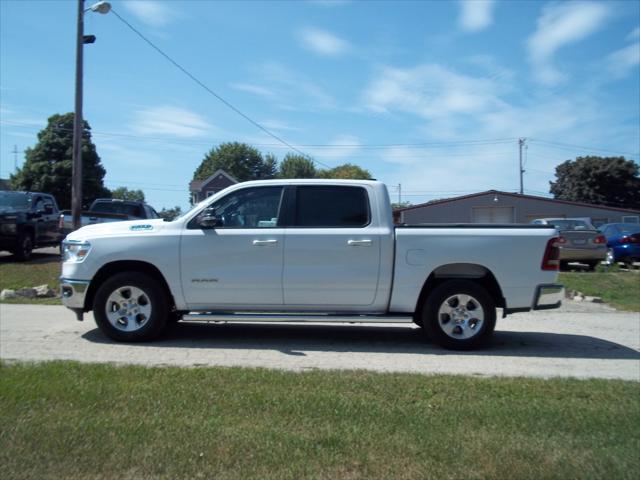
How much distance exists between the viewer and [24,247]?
14828 mm

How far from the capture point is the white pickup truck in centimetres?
686

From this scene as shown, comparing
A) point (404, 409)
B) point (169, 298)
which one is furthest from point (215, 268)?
point (404, 409)

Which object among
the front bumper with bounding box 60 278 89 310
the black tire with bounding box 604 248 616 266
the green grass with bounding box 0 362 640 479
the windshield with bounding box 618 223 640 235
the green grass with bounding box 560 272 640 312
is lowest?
the green grass with bounding box 0 362 640 479

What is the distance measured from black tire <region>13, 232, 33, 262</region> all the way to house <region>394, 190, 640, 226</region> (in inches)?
1060

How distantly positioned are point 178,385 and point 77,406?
86 centimetres

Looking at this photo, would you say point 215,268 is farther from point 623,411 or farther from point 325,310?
point 623,411

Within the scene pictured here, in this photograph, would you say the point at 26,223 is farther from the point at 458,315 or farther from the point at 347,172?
the point at 347,172

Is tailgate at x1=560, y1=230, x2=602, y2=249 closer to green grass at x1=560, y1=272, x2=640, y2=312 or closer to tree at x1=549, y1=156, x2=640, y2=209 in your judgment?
green grass at x1=560, y1=272, x2=640, y2=312

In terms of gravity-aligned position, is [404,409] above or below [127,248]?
below

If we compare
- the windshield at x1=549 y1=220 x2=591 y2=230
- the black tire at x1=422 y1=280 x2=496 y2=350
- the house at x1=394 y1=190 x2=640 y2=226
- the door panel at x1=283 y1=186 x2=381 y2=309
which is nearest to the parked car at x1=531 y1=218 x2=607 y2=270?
the windshield at x1=549 y1=220 x2=591 y2=230

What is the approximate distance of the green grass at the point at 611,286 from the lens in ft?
37.8

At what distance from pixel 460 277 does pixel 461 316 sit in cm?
48

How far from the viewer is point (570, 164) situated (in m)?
65.9

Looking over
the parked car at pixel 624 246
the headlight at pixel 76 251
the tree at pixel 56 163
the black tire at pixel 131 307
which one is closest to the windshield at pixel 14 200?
the headlight at pixel 76 251
